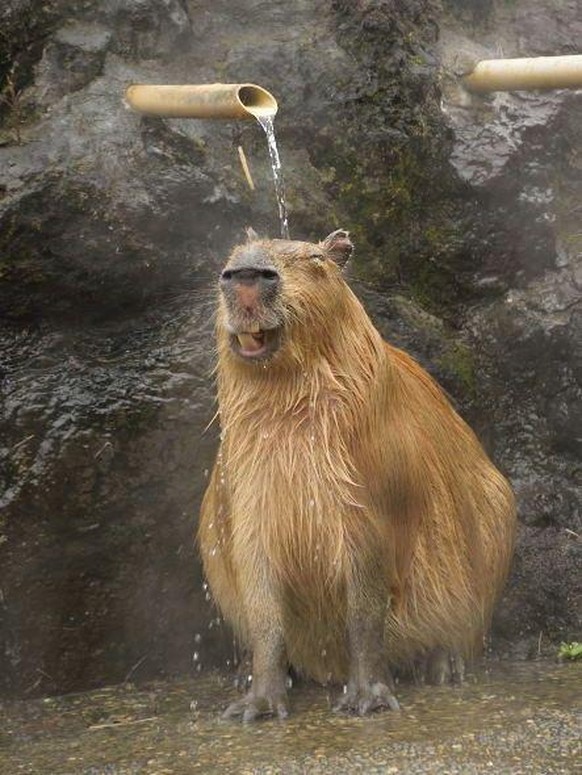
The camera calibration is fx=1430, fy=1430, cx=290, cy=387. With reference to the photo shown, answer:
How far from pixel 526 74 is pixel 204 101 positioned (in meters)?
1.81

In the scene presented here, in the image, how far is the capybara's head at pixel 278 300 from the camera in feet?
18.5

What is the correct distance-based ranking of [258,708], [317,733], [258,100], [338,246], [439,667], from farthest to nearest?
1. [258,100]
2. [439,667]
3. [338,246]
4. [258,708]
5. [317,733]

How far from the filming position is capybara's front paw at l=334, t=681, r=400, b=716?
5617 millimetres

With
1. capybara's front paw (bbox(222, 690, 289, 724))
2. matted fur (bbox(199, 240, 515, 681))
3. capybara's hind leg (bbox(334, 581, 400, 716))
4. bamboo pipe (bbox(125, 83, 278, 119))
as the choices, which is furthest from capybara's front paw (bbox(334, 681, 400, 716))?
bamboo pipe (bbox(125, 83, 278, 119))

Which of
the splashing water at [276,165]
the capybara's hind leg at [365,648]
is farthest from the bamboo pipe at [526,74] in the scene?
the capybara's hind leg at [365,648]

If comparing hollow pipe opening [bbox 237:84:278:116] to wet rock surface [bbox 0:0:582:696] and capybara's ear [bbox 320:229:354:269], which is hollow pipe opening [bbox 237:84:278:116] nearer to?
wet rock surface [bbox 0:0:582:696]

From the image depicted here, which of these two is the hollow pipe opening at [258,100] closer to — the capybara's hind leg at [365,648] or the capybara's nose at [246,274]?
the capybara's nose at [246,274]

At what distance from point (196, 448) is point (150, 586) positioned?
70 cm

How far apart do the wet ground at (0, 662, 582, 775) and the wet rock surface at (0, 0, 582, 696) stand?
0.64m

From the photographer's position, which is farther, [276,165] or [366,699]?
[276,165]

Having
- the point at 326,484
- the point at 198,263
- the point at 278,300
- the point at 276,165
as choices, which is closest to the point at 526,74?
the point at 276,165

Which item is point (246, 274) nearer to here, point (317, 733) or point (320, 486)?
point (320, 486)

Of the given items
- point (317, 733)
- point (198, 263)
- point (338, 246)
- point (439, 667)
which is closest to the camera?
point (317, 733)

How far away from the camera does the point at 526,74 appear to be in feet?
23.8
